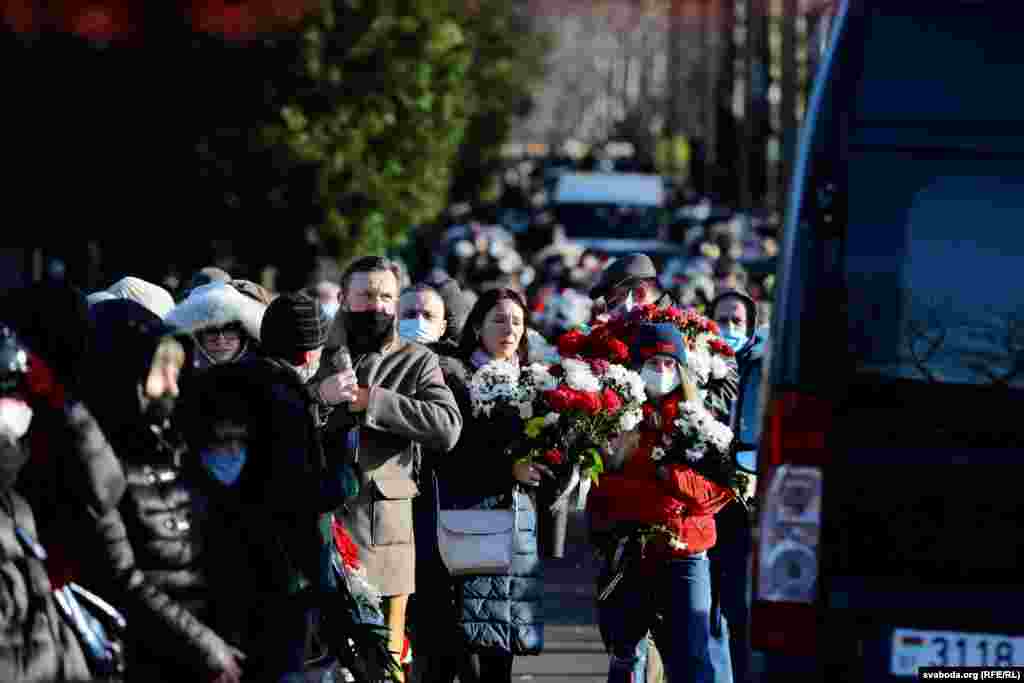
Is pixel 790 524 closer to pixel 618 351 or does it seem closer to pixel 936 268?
pixel 936 268

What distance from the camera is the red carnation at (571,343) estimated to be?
966cm

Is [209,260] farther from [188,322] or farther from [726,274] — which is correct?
[188,322]

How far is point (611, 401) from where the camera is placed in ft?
30.3

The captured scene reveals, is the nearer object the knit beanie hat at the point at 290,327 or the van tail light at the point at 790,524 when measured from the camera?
the van tail light at the point at 790,524

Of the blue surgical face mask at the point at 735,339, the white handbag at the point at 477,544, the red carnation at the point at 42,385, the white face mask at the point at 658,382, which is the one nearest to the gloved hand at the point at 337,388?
the white handbag at the point at 477,544

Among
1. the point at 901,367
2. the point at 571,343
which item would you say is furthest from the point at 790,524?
the point at 571,343

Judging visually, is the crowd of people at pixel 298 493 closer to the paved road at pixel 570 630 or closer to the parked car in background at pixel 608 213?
the paved road at pixel 570 630

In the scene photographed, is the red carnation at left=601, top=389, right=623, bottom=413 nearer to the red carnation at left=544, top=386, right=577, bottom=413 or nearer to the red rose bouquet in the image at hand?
the red rose bouquet

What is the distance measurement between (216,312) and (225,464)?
1131 mm

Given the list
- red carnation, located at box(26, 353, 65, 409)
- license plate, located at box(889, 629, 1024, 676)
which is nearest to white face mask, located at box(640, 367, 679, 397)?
license plate, located at box(889, 629, 1024, 676)

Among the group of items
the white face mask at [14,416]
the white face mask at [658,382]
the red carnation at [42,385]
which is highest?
the red carnation at [42,385]

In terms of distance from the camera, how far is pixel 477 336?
32.5 ft

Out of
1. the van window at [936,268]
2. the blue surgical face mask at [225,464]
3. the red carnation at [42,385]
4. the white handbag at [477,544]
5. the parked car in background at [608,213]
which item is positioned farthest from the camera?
the parked car in background at [608,213]

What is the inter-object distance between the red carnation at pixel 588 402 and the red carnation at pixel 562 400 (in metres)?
0.02
